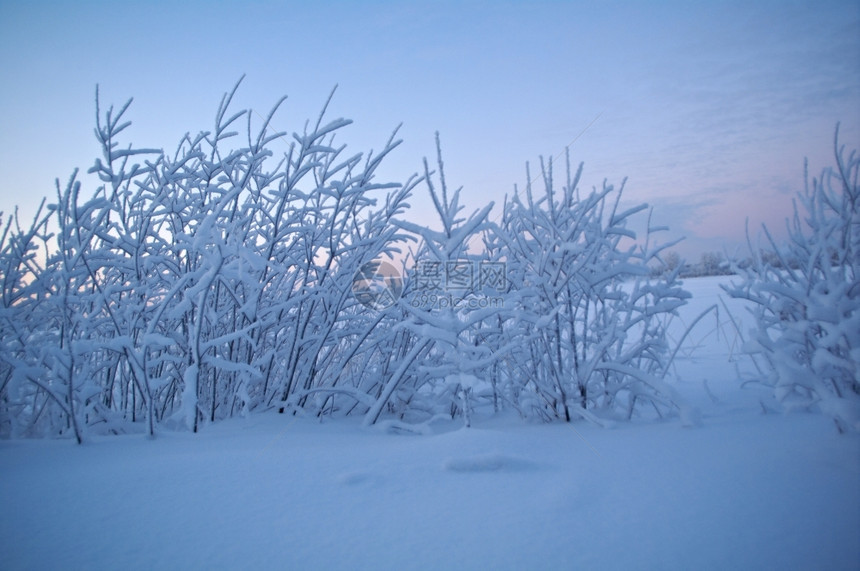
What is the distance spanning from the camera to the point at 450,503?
119 centimetres

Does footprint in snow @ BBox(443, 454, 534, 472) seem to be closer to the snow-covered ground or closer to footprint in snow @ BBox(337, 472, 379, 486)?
the snow-covered ground

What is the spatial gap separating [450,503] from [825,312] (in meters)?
1.37

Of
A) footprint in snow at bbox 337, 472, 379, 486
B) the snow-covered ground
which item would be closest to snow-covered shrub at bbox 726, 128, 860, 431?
the snow-covered ground

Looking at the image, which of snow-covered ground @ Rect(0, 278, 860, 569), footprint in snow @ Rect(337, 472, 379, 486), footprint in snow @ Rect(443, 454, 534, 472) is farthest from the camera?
footprint in snow @ Rect(443, 454, 534, 472)

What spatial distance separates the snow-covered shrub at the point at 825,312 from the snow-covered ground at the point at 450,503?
0.16m

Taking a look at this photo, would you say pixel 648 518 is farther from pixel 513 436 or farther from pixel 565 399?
pixel 565 399

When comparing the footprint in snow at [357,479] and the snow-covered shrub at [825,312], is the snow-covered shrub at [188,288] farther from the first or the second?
the snow-covered shrub at [825,312]

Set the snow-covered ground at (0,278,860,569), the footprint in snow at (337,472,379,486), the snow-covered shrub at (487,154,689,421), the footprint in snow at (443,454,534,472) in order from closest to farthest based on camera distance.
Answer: the snow-covered ground at (0,278,860,569) → the footprint in snow at (337,472,379,486) → the footprint in snow at (443,454,534,472) → the snow-covered shrub at (487,154,689,421)

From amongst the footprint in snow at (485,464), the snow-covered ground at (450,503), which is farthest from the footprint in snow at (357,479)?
the footprint in snow at (485,464)

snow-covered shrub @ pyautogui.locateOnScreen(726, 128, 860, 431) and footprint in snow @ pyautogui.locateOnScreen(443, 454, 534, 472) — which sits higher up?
snow-covered shrub @ pyautogui.locateOnScreen(726, 128, 860, 431)

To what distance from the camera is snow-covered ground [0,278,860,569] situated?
3.13 feet

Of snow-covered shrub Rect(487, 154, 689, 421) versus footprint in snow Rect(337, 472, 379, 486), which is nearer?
footprint in snow Rect(337, 472, 379, 486)

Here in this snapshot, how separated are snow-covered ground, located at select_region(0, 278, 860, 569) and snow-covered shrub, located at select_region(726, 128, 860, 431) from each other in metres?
0.16

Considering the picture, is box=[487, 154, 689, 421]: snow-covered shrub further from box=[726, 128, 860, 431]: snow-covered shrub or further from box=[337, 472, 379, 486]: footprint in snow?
box=[337, 472, 379, 486]: footprint in snow
